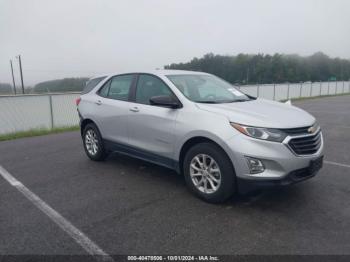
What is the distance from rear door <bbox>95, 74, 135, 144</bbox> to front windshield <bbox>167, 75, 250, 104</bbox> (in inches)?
35.7

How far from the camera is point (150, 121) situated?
14.2ft

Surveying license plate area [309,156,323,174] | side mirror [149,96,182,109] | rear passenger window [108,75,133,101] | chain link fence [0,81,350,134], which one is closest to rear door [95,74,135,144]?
rear passenger window [108,75,133,101]

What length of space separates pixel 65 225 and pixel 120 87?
2562 millimetres

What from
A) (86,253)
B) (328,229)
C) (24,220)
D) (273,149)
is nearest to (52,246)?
(86,253)

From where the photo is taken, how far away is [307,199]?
3.88m

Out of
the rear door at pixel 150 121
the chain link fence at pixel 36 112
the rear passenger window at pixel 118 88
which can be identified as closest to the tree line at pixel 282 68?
the chain link fence at pixel 36 112

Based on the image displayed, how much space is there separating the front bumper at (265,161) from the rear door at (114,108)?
2077 mm

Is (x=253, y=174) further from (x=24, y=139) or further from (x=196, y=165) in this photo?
(x=24, y=139)

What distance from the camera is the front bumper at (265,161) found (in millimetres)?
3301

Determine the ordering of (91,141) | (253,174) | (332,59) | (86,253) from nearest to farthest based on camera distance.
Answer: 1. (86,253)
2. (253,174)
3. (91,141)
4. (332,59)

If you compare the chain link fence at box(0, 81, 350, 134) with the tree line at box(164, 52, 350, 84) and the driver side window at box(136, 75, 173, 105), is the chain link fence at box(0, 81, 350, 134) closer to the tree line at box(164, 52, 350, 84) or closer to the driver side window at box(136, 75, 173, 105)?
the driver side window at box(136, 75, 173, 105)

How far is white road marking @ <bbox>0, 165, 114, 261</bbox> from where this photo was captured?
2807 millimetres

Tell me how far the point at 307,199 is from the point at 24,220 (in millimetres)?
3466

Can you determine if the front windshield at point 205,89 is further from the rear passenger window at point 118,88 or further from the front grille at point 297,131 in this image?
the front grille at point 297,131
